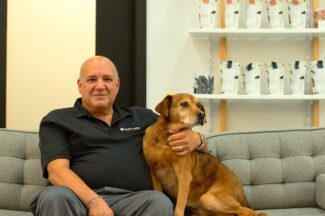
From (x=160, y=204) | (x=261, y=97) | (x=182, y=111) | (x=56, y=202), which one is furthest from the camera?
(x=261, y=97)

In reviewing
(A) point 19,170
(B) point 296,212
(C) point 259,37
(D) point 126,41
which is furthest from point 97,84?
(C) point 259,37

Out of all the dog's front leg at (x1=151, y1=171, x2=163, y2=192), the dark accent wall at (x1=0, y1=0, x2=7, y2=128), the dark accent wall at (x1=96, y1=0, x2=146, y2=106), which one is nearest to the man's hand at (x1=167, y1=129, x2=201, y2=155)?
the dog's front leg at (x1=151, y1=171, x2=163, y2=192)

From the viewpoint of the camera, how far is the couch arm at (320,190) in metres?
2.31

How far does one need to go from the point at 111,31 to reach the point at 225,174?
1.50 meters

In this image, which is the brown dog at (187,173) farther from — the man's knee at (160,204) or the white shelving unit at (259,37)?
the white shelving unit at (259,37)

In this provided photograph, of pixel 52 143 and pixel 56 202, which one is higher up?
pixel 52 143

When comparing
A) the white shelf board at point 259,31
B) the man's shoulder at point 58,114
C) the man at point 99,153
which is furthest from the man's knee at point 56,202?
the white shelf board at point 259,31

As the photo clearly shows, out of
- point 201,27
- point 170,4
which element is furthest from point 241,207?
point 170,4

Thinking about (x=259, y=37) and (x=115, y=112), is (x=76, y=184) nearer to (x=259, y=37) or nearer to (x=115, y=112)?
(x=115, y=112)

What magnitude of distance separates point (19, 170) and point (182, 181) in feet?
3.26

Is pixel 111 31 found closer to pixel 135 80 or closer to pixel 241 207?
pixel 135 80

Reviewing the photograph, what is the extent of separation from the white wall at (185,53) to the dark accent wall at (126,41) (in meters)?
0.07

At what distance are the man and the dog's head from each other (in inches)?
2.9

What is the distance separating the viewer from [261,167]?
2.46 meters
